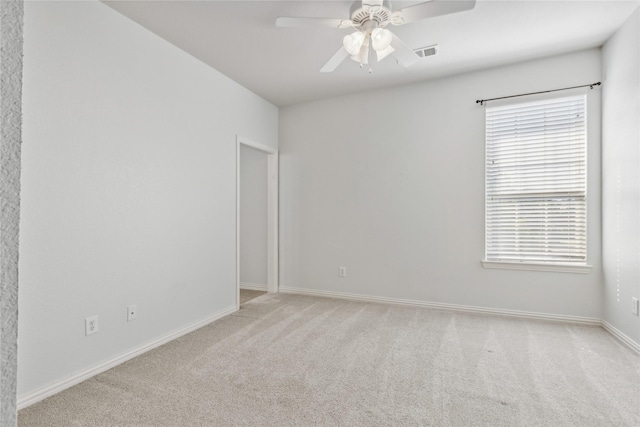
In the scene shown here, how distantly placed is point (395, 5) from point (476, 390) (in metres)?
2.64

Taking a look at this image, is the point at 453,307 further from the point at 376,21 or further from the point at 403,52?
the point at 376,21

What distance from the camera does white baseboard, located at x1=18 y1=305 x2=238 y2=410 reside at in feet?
6.36

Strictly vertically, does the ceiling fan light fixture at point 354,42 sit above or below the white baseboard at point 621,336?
above

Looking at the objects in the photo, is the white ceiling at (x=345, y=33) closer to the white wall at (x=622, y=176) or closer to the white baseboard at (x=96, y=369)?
the white wall at (x=622, y=176)

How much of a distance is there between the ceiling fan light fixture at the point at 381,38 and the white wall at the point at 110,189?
1809 mm

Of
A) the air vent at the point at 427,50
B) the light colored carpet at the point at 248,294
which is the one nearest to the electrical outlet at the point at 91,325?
the light colored carpet at the point at 248,294

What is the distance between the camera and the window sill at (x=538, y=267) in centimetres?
315

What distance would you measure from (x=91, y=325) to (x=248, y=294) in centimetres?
235

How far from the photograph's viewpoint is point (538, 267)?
330 cm

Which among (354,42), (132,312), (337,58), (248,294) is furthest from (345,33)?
(248,294)

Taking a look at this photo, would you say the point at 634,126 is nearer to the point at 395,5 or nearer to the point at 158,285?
the point at 395,5

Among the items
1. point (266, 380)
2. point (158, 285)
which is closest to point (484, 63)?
point (266, 380)

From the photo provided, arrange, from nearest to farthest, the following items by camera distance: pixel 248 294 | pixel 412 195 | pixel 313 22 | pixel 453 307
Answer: pixel 313 22 → pixel 453 307 → pixel 412 195 → pixel 248 294

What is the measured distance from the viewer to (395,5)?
239 centimetres
